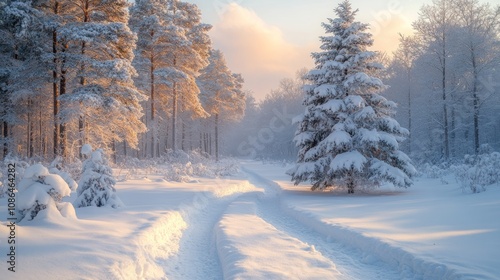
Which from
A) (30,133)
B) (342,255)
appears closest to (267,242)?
(342,255)

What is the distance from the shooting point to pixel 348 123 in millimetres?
14188

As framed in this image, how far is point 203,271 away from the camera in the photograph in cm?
580

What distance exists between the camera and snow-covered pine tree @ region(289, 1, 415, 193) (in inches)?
533

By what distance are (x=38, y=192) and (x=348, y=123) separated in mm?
12193

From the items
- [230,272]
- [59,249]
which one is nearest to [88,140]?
[59,249]

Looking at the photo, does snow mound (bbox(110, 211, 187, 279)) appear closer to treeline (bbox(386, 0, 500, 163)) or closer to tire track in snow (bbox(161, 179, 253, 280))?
tire track in snow (bbox(161, 179, 253, 280))

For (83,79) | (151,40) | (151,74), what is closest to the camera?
(83,79)

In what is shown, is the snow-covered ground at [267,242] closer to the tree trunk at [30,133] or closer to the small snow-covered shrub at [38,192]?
the small snow-covered shrub at [38,192]

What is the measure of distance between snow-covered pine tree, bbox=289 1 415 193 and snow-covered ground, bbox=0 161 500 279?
9.55ft

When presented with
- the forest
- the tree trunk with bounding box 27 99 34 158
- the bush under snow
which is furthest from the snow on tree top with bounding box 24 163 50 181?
the tree trunk with bounding box 27 99 34 158

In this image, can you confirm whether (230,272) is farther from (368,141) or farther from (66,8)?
(66,8)

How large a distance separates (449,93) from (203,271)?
88.7ft

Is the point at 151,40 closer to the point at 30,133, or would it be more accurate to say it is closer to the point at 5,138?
the point at 5,138

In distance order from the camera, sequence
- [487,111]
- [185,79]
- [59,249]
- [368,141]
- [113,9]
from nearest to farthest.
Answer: [59,249]
[368,141]
[113,9]
[185,79]
[487,111]
